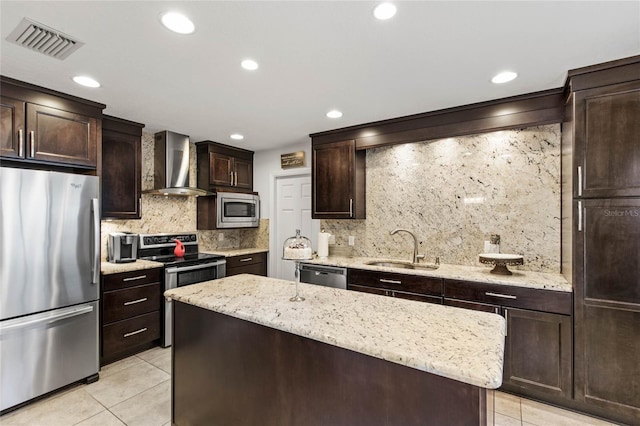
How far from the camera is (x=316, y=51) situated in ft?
6.53

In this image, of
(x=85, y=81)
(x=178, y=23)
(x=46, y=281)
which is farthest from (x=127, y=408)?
(x=178, y=23)

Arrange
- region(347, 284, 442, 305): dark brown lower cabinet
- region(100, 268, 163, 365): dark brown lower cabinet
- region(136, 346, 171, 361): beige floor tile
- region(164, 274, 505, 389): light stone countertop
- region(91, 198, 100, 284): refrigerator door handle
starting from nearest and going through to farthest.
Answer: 1. region(164, 274, 505, 389): light stone countertop
2. region(91, 198, 100, 284): refrigerator door handle
3. region(347, 284, 442, 305): dark brown lower cabinet
4. region(100, 268, 163, 365): dark brown lower cabinet
5. region(136, 346, 171, 361): beige floor tile

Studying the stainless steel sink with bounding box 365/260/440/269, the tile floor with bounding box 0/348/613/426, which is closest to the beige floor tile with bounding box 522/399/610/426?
the tile floor with bounding box 0/348/613/426

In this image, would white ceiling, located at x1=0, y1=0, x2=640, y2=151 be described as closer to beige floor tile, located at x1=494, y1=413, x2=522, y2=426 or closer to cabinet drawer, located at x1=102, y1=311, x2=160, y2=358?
cabinet drawer, located at x1=102, y1=311, x2=160, y2=358

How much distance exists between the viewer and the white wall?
4847 millimetres

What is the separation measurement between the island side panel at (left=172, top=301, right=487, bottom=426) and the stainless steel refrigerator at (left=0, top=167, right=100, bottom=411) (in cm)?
121

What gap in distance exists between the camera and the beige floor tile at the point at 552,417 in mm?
2189

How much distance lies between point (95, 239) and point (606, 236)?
4000 millimetres

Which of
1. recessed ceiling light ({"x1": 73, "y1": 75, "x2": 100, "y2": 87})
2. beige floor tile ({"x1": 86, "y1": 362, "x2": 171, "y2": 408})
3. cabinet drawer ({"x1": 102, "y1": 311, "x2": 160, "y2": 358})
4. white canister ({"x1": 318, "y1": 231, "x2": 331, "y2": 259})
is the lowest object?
beige floor tile ({"x1": 86, "y1": 362, "x2": 171, "y2": 408})

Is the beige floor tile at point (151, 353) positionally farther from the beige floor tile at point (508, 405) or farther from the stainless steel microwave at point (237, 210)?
the beige floor tile at point (508, 405)

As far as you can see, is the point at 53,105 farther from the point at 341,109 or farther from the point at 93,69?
the point at 341,109

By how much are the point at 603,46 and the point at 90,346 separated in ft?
14.5

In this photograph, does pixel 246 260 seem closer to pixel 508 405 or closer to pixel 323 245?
pixel 323 245

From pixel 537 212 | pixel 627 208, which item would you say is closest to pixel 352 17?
pixel 627 208
